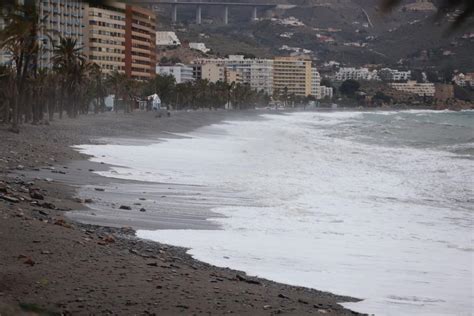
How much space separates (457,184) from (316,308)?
47.6 feet

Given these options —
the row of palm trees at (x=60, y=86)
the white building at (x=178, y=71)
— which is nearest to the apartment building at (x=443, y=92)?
the row of palm trees at (x=60, y=86)

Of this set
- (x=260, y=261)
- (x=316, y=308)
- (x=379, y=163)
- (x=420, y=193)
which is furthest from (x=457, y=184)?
(x=316, y=308)

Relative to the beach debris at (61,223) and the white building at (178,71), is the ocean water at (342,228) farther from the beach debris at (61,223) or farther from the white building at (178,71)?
the white building at (178,71)

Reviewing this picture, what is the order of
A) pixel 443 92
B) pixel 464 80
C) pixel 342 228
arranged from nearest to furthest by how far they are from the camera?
1. pixel 342 228
2. pixel 464 80
3. pixel 443 92

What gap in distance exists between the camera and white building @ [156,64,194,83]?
15866 cm

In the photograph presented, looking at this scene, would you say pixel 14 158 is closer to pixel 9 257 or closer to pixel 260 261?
pixel 260 261

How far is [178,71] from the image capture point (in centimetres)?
16062

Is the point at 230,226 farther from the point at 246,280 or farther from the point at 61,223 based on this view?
the point at 246,280

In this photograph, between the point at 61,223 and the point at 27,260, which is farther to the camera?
the point at 61,223

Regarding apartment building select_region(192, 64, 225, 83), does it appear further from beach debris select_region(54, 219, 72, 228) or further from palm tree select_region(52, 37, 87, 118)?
beach debris select_region(54, 219, 72, 228)

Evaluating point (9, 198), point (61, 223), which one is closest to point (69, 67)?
point (9, 198)

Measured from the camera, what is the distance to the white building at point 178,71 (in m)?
159

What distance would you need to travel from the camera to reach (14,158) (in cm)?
1814

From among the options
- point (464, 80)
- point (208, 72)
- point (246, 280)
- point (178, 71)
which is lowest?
point (246, 280)
